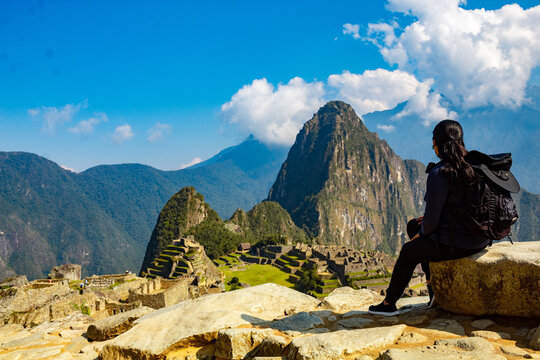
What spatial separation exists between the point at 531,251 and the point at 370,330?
2.11 meters

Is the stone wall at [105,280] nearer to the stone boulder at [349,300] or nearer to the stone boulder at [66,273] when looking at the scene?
the stone boulder at [66,273]

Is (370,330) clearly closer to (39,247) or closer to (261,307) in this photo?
(261,307)

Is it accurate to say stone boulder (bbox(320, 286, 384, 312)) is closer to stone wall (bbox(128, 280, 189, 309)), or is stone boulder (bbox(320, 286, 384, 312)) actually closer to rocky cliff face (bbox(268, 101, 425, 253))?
stone wall (bbox(128, 280, 189, 309))

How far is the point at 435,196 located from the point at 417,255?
2.61 feet

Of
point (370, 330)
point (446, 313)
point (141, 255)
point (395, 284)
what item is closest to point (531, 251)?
point (446, 313)

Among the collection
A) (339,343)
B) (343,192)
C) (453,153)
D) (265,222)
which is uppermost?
(343,192)

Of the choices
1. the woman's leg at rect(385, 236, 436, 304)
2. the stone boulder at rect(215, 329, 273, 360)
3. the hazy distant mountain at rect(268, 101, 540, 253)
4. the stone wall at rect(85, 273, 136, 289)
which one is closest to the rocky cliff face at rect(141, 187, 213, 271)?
the stone wall at rect(85, 273, 136, 289)

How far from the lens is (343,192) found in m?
175

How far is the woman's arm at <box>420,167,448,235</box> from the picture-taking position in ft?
12.2

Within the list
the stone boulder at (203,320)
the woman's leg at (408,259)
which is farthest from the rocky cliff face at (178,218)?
the woman's leg at (408,259)

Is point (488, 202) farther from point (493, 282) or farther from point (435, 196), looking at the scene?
point (493, 282)

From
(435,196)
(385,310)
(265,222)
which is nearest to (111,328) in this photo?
(385,310)

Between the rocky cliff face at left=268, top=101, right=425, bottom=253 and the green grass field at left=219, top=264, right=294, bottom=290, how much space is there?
338ft

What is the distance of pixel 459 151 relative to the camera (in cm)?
383
